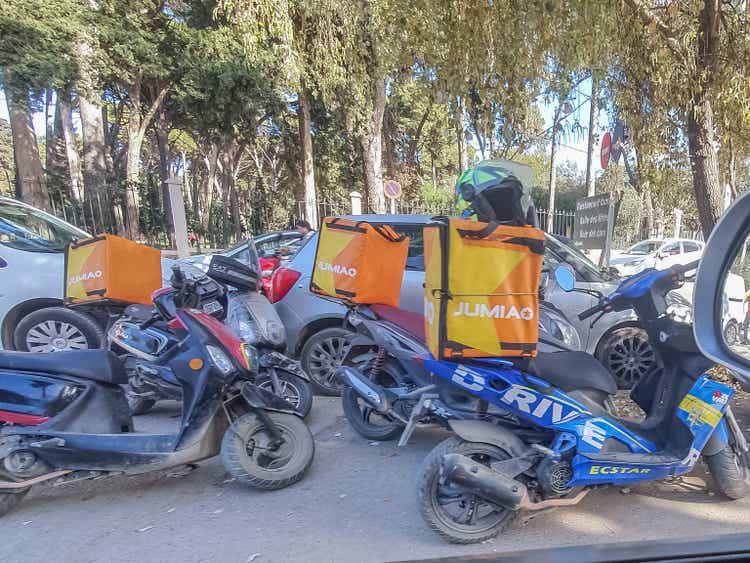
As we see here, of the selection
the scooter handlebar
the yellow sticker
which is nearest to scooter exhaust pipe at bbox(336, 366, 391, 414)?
the yellow sticker

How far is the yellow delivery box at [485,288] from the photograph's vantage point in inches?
97.4

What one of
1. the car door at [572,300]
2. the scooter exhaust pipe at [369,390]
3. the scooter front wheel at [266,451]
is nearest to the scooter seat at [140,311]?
the scooter front wheel at [266,451]

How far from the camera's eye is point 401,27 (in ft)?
18.1

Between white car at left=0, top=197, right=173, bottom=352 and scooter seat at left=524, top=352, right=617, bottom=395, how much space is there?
4.12 meters

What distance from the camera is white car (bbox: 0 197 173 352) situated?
15.8 feet

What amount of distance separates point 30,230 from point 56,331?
4.70 ft

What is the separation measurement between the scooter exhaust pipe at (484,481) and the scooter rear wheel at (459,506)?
85 mm

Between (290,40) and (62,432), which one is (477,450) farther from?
(290,40)

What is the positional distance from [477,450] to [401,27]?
471 centimetres

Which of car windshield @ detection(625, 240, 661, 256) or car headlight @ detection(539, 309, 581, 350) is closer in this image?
car headlight @ detection(539, 309, 581, 350)

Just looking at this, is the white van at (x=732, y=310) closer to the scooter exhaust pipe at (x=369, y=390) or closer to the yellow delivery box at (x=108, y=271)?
the scooter exhaust pipe at (x=369, y=390)

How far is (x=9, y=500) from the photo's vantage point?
111 inches

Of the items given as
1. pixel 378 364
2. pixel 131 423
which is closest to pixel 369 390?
pixel 378 364

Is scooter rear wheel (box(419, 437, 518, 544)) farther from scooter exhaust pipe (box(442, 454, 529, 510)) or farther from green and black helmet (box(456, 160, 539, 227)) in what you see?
green and black helmet (box(456, 160, 539, 227))
